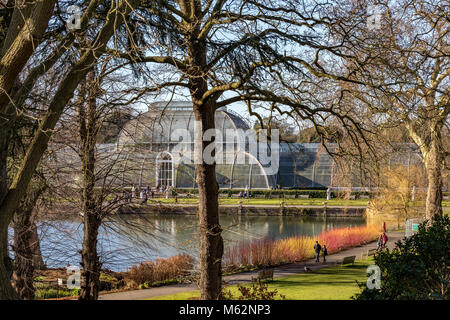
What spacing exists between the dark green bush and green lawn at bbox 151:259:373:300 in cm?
616

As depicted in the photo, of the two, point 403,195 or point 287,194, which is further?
point 287,194

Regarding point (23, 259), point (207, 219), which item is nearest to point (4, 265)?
point (207, 219)

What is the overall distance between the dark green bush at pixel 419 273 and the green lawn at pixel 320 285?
6.16 m

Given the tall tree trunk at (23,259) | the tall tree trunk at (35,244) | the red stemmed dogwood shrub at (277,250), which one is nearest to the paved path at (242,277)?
the red stemmed dogwood shrub at (277,250)

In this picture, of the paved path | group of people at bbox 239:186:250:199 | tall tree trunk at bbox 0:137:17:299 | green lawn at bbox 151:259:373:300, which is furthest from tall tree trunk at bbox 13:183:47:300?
group of people at bbox 239:186:250:199

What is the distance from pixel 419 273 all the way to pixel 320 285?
9043mm

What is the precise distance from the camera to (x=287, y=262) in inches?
698

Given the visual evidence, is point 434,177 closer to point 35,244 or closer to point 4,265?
point 35,244

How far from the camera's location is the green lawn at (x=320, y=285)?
1170cm

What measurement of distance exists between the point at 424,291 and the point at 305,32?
4568 mm

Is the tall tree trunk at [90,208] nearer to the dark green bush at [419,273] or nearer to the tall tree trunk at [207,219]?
the tall tree trunk at [207,219]
